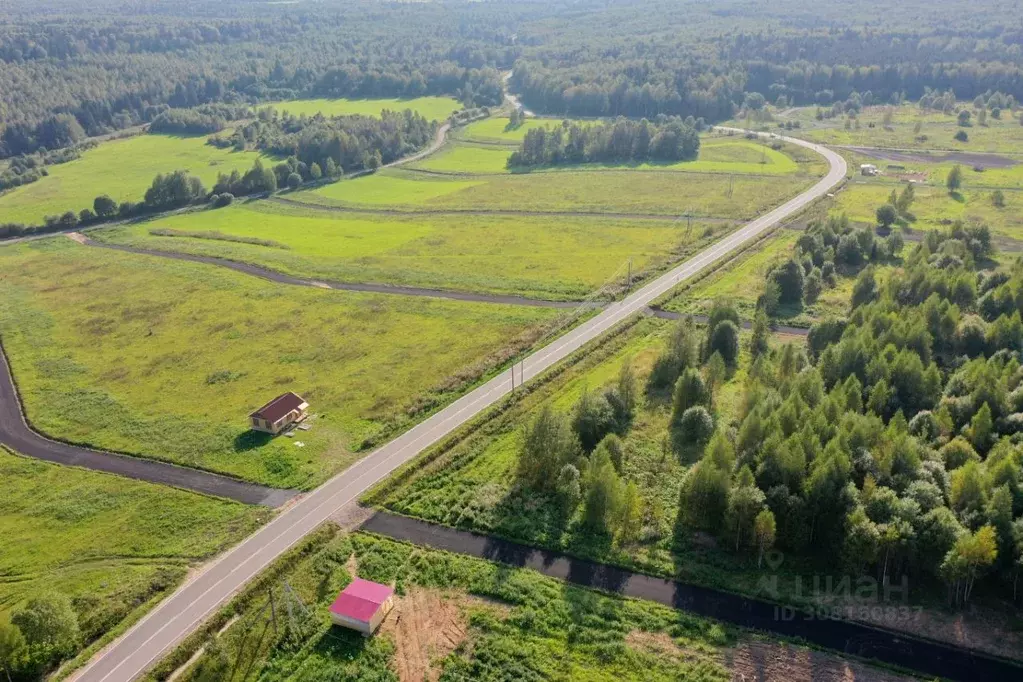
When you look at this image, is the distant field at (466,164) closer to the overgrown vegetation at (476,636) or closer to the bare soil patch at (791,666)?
the overgrown vegetation at (476,636)

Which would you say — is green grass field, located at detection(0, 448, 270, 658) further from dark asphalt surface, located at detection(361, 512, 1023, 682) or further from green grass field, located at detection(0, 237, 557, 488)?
dark asphalt surface, located at detection(361, 512, 1023, 682)

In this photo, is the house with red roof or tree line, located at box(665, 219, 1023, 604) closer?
tree line, located at box(665, 219, 1023, 604)

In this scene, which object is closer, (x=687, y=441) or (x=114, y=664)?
(x=114, y=664)

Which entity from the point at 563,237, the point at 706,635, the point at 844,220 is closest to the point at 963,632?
the point at 706,635

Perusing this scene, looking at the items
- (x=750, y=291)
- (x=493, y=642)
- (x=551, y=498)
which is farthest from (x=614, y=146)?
(x=493, y=642)

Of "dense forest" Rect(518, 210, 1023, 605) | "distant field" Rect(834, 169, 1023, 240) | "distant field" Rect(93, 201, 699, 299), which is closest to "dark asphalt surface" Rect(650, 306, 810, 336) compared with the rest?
"dense forest" Rect(518, 210, 1023, 605)

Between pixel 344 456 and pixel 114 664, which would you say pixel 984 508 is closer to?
pixel 344 456

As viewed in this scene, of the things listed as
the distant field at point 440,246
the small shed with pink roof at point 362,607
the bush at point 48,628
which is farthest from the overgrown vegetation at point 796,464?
the distant field at point 440,246
